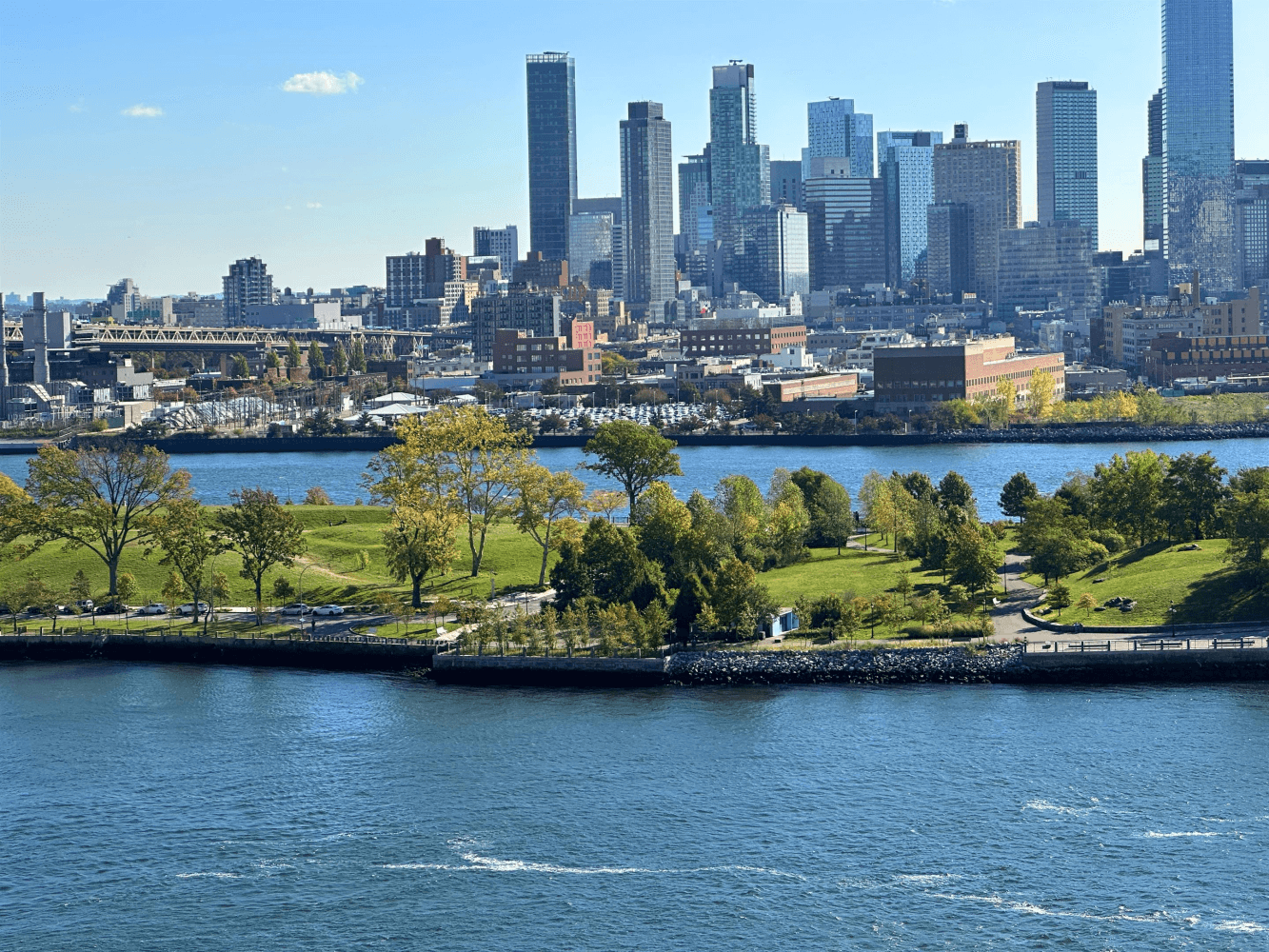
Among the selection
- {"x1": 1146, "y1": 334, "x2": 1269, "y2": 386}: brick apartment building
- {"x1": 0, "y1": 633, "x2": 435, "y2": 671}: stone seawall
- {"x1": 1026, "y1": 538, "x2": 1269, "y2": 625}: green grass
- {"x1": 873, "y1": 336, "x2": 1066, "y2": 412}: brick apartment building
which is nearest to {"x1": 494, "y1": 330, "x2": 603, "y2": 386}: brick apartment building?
{"x1": 873, "y1": 336, "x2": 1066, "y2": 412}: brick apartment building

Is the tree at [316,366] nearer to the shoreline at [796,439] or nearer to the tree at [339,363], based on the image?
the tree at [339,363]

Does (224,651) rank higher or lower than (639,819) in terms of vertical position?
higher

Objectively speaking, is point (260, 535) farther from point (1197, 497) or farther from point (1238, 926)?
point (1238, 926)

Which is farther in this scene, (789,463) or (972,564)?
(789,463)

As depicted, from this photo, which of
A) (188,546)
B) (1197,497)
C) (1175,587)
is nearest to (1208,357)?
(1197,497)

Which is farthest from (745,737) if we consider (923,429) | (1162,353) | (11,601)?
(1162,353)

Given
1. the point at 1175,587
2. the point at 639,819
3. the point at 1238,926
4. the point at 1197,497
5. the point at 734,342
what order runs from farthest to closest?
the point at 734,342
the point at 1197,497
the point at 1175,587
the point at 639,819
the point at 1238,926
